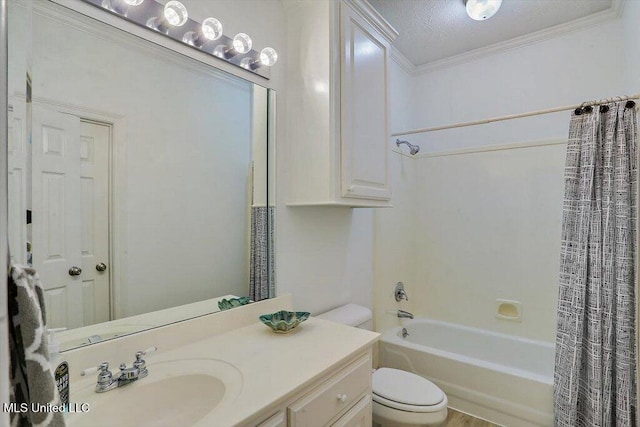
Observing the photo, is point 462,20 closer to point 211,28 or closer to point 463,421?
point 211,28

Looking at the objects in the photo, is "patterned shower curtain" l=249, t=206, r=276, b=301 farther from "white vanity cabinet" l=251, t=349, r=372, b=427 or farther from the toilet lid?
the toilet lid

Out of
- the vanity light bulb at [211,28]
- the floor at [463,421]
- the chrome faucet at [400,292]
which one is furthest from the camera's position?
the chrome faucet at [400,292]

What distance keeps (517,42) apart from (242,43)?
7.51 ft

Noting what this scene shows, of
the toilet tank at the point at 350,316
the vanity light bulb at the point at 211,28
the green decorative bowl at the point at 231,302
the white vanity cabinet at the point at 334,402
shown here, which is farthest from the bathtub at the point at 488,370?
the vanity light bulb at the point at 211,28

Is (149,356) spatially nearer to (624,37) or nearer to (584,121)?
(584,121)

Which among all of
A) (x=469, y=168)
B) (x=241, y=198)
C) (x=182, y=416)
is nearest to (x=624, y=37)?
(x=469, y=168)

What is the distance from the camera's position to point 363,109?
1.58 m

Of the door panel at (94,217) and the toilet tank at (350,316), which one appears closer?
the door panel at (94,217)

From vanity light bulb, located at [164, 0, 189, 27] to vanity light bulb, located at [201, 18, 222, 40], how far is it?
0.08 metres

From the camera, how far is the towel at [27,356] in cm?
41

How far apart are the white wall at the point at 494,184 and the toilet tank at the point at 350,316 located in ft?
1.35

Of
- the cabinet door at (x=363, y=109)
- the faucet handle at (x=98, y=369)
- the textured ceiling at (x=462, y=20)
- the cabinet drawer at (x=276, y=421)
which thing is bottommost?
the cabinet drawer at (x=276, y=421)

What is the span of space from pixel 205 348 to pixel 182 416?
0.24 m

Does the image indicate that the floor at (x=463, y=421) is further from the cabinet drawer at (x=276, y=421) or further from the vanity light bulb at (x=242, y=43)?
the vanity light bulb at (x=242, y=43)
